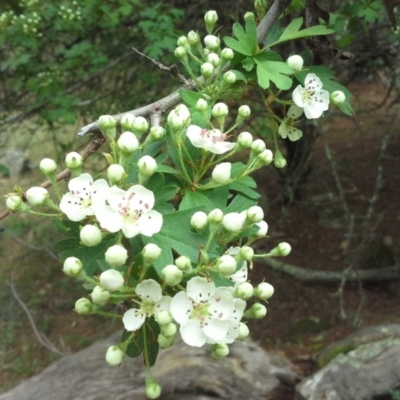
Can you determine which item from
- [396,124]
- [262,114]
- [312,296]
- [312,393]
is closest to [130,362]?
[312,393]

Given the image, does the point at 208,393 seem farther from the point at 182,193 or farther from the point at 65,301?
the point at 65,301

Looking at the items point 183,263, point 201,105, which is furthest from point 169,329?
point 201,105

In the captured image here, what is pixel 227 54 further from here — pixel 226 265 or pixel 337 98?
pixel 226 265

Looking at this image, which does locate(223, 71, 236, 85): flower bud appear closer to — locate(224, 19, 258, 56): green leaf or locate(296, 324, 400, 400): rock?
locate(224, 19, 258, 56): green leaf

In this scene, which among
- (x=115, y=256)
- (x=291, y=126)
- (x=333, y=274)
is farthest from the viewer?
(x=333, y=274)

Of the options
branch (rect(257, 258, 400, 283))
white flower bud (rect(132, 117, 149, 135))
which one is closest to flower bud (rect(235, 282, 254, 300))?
white flower bud (rect(132, 117, 149, 135))

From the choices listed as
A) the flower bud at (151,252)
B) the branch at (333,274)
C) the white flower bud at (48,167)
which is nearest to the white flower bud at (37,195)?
the white flower bud at (48,167)
